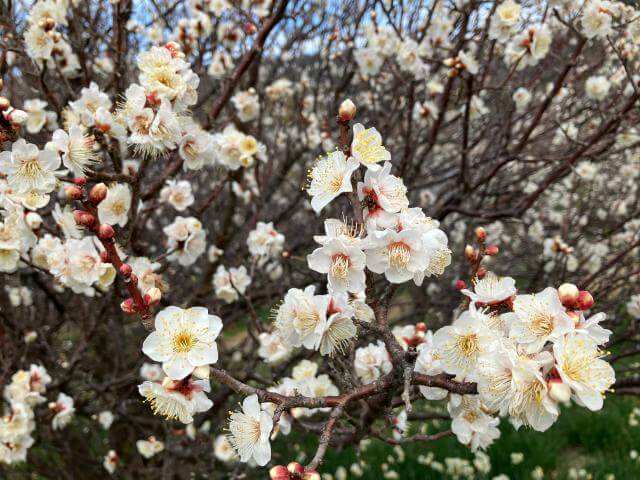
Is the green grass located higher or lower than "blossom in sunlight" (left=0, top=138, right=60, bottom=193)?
lower

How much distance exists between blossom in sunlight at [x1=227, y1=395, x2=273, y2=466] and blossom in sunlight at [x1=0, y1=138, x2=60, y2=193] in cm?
93

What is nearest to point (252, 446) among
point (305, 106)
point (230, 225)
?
point (230, 225)

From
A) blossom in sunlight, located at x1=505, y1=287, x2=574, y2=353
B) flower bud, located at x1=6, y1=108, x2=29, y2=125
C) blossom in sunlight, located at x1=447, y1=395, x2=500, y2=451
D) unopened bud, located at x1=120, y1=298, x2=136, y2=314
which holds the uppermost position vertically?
flower bud, located at x1=6, y1=108, x2=29, y2=125

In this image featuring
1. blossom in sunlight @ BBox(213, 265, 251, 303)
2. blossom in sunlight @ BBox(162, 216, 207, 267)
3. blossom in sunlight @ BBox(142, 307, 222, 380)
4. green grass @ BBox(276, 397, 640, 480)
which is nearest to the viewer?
blossom in sunlight @ BBox(142, 307, 222, 380)

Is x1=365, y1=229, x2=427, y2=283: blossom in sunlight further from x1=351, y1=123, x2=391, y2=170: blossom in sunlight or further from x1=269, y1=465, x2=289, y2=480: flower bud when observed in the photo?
x1=269, y1=465, x2=289, y2=480: flower bud

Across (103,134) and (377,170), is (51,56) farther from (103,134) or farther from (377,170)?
(377,170)

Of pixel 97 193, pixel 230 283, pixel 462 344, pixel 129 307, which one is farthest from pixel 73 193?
pixel 230 283

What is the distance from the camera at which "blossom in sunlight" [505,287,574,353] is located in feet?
3.52

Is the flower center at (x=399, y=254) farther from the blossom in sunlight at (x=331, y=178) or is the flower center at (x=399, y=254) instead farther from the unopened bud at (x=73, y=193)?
the unopened bud at (x=73, y=193)

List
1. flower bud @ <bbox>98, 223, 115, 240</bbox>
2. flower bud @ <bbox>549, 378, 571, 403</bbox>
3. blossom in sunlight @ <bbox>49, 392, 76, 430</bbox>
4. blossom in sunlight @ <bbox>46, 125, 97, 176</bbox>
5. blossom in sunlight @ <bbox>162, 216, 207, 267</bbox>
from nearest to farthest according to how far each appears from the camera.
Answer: flower bud @ <bbox>549, 378, 571, 403</bbox>
flower bud @ <bbox>98, 223, 115, 240</bbox>
blossom in sunlight @ <bbox>46, 125, 97, 176</bbox>
blossom in sunlight @ <bbox>162, 216, 207, 267</bbox>
blossom in sunlight @ <bbox>49, 392, 76, 430</bbox>

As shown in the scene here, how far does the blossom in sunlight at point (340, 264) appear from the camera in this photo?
3.96 ft

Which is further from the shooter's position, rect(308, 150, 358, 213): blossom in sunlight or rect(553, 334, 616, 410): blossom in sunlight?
rect(308, 150, 358, 213): blossom in sunlight

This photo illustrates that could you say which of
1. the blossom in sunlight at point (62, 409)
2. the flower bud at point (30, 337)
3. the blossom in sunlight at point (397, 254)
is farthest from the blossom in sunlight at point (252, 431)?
the flower bud at point (30, 337)

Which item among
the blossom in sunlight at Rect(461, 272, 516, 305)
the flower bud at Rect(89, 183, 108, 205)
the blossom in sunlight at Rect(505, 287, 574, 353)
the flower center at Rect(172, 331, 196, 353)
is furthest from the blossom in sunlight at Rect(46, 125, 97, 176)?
the blossom in sunlight at Rect(505, 287, 574, 353)
